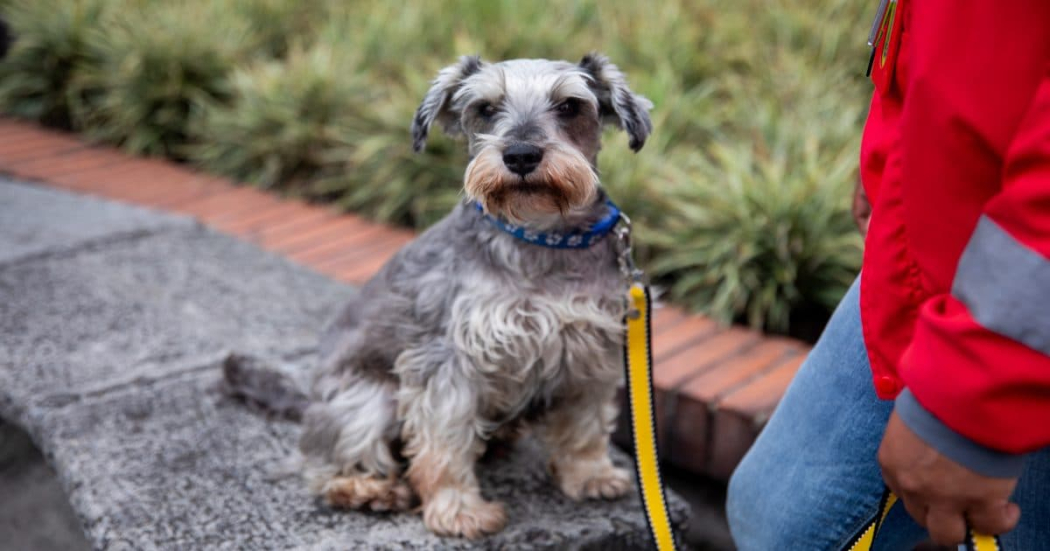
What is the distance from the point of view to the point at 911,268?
150 centimetres

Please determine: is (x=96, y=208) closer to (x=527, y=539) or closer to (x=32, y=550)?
(x=32, y=550)

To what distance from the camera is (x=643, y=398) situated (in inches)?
97.0

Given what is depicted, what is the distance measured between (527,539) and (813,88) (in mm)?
3880

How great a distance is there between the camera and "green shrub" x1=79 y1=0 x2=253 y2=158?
21.8 feet

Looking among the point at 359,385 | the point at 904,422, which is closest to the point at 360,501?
the point at 359,385

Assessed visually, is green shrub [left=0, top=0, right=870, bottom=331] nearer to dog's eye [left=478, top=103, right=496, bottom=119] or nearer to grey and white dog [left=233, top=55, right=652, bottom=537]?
grey and white dog [left=233, top=55, right=652, bottom=537]

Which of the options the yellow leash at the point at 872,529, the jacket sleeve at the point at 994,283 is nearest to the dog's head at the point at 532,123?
the yellow leash at the point at 872,529

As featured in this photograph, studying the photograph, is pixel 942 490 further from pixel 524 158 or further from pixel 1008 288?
pixel 524 158

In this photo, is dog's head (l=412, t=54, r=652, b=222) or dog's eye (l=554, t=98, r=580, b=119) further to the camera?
dog's eye (l=554, t=98, r=580, b=119)

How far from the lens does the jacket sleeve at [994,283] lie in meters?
1.22

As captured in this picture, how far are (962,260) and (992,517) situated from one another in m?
0.39

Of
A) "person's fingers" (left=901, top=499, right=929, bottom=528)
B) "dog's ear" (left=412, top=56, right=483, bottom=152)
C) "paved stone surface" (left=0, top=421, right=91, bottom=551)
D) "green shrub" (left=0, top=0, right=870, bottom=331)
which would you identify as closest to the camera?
"person's fingers" (left=901, top=499, right=929, bottom=528)

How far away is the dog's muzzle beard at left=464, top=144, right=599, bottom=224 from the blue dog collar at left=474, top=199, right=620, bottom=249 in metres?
0.09

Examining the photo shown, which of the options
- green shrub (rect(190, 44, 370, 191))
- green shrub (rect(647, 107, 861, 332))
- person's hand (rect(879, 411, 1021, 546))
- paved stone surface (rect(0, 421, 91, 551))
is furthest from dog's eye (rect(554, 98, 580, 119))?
green shrub (rect(190, 44, 370, 191))
